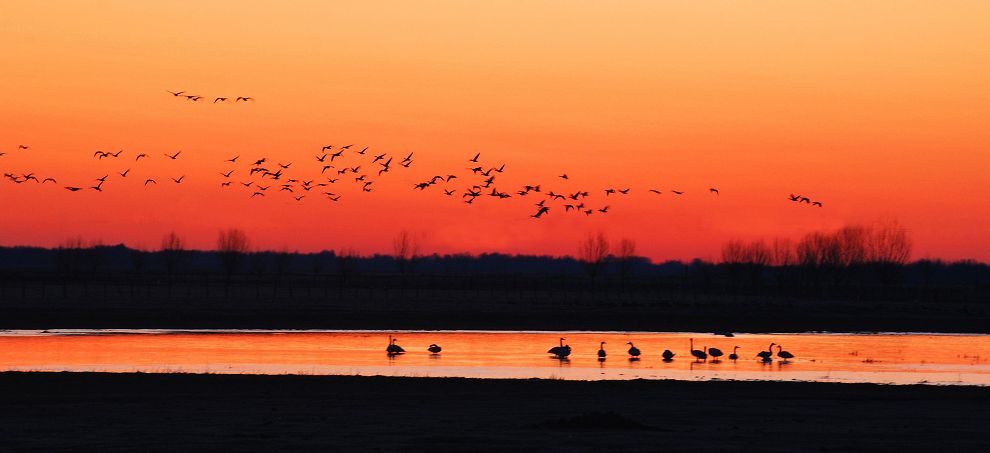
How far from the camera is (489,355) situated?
47.5m

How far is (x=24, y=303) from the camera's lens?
291 feet

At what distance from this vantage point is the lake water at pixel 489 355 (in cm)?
3894

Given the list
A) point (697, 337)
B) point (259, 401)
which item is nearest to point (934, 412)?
point (259, 401)

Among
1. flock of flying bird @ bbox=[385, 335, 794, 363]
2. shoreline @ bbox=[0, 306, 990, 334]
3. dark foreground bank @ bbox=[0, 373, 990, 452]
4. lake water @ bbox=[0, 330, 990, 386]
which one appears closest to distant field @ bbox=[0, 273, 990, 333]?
shoreline @ bbox=[0, 306, 990, 334]

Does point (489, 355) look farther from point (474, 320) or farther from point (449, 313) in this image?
point (449, 313)

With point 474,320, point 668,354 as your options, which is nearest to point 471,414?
point 668,354

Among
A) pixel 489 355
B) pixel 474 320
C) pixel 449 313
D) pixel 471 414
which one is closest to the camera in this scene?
pixel 471 414

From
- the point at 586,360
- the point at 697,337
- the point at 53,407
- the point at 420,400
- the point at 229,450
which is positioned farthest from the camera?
the point at 697,337

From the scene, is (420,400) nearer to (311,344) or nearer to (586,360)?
(586,360)

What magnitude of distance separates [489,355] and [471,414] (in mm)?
21809

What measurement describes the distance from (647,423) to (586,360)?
21.8 m

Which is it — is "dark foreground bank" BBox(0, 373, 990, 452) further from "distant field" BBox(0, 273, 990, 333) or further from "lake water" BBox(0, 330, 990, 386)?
"distant field" BBox(0, 273, 990, 333)

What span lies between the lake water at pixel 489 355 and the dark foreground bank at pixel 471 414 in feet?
14.4

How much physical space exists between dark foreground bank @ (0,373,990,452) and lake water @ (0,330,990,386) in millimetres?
4381
